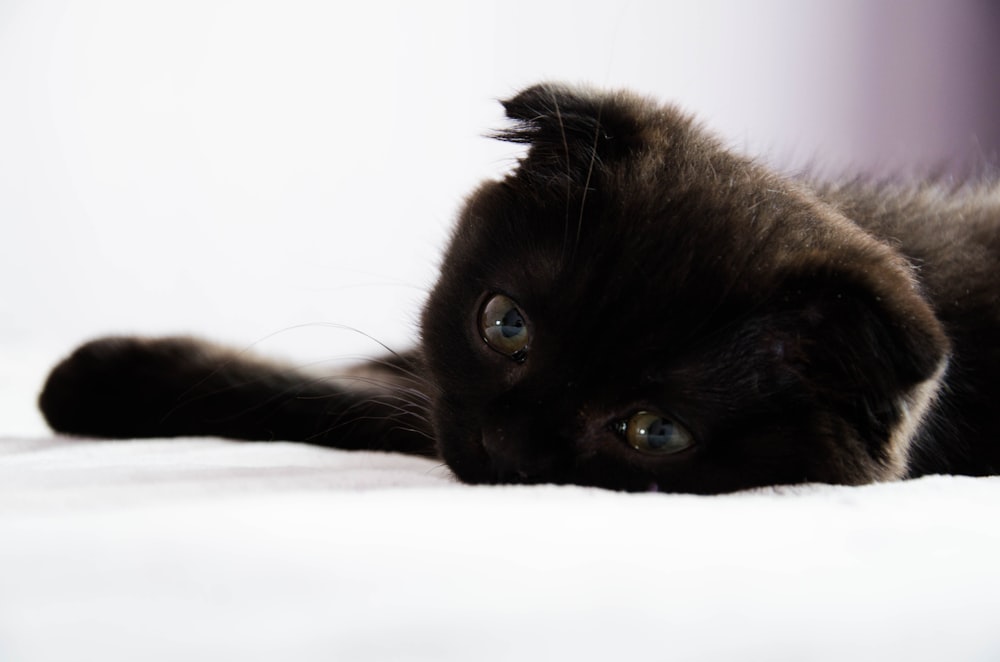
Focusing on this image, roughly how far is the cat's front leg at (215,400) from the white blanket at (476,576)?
61cm

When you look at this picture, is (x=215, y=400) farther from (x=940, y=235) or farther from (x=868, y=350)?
(x=940, y=235)

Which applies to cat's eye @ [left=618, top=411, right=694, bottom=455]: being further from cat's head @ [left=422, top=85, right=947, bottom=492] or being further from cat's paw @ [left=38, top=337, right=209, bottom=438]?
cat's paw @ [left=38, top=337, right=209, bottom=438]

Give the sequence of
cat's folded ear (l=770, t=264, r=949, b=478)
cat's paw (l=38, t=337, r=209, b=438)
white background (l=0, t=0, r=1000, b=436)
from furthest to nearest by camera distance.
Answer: white background (l=0, t=0, r=1000, b=436) < cat's paw (l=38, t=337, r=209, b=438) < cat's folded ear (l=770, t=264, r=949, b=478)

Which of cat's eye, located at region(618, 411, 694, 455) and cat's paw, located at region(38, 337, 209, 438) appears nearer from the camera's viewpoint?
cat's eye, located at region(618, 411, 694, 455)

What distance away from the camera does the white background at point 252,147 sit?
2621 mm

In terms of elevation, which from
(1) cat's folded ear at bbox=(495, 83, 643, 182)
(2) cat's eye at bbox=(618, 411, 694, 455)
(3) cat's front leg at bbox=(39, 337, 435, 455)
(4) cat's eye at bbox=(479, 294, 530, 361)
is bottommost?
(3) cat's front leg at bbox=(39, 337, 435, 455)

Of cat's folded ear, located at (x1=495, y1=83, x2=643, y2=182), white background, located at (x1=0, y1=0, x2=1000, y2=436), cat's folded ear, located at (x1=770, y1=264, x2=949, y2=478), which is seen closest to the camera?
cat's folded ear, located at (x1=770, y1=264, x2=949, y2=478)

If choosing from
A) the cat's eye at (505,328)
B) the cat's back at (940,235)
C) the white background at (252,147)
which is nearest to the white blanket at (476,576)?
the cat's eye at (505,328)

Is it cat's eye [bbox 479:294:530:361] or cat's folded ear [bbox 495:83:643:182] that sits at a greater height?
cat's folded ear [bbox 495:83:643:182]

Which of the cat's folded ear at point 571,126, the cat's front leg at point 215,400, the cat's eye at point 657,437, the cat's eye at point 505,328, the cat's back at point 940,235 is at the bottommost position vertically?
the cat's front leg at point 215,400

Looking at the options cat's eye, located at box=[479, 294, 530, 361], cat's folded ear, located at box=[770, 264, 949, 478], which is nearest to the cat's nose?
cat's eye, located at box=[479, 294, 530, 361]

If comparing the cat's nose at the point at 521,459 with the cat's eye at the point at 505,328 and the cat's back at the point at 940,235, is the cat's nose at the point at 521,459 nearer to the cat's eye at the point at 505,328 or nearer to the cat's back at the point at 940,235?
the cat's eye at the point at 505,328

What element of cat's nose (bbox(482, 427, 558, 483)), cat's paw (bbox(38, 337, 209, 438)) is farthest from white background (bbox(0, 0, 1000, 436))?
cat's nose (bbox(482, 427, 558, 483))

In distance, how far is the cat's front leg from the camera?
1.51 meters
